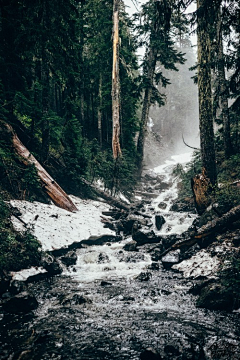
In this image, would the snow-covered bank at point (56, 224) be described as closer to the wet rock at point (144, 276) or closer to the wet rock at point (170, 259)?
the wet rock at point (144, 276)

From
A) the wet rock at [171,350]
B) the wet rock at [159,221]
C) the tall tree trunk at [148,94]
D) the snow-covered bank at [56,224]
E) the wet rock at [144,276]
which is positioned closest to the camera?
the wet rock at [171,350]

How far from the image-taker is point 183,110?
2152 inches

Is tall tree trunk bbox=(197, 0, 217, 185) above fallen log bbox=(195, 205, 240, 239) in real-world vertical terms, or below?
above

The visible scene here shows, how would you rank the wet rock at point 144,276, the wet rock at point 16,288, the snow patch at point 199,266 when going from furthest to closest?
the wet rock at point 144,276, the snow patch at point 199,266, the wet rock at point 16,288

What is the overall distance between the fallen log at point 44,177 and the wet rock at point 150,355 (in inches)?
313

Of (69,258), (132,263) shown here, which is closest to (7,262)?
(69,258)

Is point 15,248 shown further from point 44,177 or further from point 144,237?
point 144,237

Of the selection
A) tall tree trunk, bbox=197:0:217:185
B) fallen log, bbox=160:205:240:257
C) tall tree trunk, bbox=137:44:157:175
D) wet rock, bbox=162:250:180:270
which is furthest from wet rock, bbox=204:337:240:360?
tall tree trunk, bbox=137:44:157:175

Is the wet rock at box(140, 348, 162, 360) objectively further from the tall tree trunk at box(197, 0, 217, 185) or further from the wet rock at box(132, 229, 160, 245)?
the tall tree trunk at box(197, 0, 217, 185)

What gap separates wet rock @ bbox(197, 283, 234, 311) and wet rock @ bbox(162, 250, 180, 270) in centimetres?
241

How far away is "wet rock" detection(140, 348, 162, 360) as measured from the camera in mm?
→ 3271

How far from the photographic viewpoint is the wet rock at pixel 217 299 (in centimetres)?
470

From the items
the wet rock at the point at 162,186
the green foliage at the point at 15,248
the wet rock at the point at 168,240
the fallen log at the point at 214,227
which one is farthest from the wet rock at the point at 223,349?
the wet rock at the point at 162,186

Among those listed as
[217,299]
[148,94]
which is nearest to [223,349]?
[217,299]
